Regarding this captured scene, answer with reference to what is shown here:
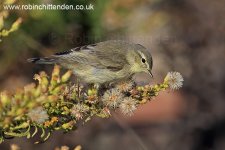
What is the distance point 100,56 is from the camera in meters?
6.24

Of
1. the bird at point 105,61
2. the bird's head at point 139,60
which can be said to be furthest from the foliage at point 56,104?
the bird's head at point 139,60

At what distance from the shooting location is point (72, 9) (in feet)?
28.1

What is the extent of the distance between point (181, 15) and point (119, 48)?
16.5 ft

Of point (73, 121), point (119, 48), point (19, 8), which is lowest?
point (73, 121)

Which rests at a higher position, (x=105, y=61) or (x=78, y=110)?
(x=105, y=61)

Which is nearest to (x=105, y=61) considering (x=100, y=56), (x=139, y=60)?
(x=100, y=56)

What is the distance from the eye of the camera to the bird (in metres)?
6.00

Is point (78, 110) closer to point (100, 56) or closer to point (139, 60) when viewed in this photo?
point (100, 56)

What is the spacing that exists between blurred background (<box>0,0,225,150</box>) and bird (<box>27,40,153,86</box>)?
1621mm

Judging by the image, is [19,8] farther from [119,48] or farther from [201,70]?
[201,70]

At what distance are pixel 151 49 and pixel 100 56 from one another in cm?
423

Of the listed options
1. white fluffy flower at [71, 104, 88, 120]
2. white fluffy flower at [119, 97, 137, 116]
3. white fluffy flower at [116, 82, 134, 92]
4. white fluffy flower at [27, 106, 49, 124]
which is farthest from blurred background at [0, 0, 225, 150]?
white fluffy flower at [27, 106, 49, 124]

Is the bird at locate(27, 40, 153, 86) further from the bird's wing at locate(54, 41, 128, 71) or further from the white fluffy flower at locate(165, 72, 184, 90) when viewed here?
the white fluffy flower at locate(165, 72, 184, 90)

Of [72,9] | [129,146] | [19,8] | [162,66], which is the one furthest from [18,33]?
[129,146]
